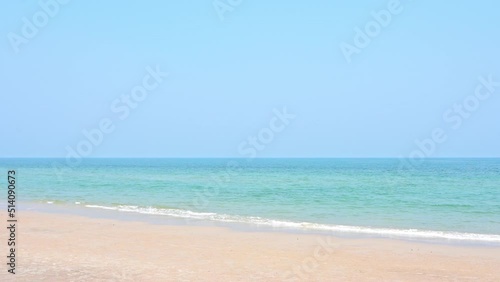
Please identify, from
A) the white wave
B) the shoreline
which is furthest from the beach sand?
the white wave

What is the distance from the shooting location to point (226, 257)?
1261 centimetres

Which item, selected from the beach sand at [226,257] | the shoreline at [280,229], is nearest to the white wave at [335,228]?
the shoreline at [280,229]

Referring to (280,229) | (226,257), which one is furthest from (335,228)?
(226,257)

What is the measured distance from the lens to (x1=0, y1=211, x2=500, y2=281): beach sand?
1060 centimetres

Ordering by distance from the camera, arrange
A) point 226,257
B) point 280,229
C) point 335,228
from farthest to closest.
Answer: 1. point 335,228
2. point 280,229
3. point 226,257

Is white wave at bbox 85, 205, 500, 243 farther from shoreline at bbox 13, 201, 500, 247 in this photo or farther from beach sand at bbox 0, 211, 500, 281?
beach sand at bbox 0, 211, 500, 281

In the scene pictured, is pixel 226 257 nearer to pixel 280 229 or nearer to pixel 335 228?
pixel 280 229

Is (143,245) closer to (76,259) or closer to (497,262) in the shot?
(76,259)

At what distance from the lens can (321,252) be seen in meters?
13.7

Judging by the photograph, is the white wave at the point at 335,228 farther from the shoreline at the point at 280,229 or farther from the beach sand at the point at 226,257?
the beach sand at the point at 226,257

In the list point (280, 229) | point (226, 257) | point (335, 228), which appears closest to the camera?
point (226, 257)

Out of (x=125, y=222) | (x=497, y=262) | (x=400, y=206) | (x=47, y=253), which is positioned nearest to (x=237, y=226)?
(x=125, y=222)

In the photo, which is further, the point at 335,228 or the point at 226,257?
the point at 335,228

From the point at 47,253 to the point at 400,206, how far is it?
2165 centimetres
